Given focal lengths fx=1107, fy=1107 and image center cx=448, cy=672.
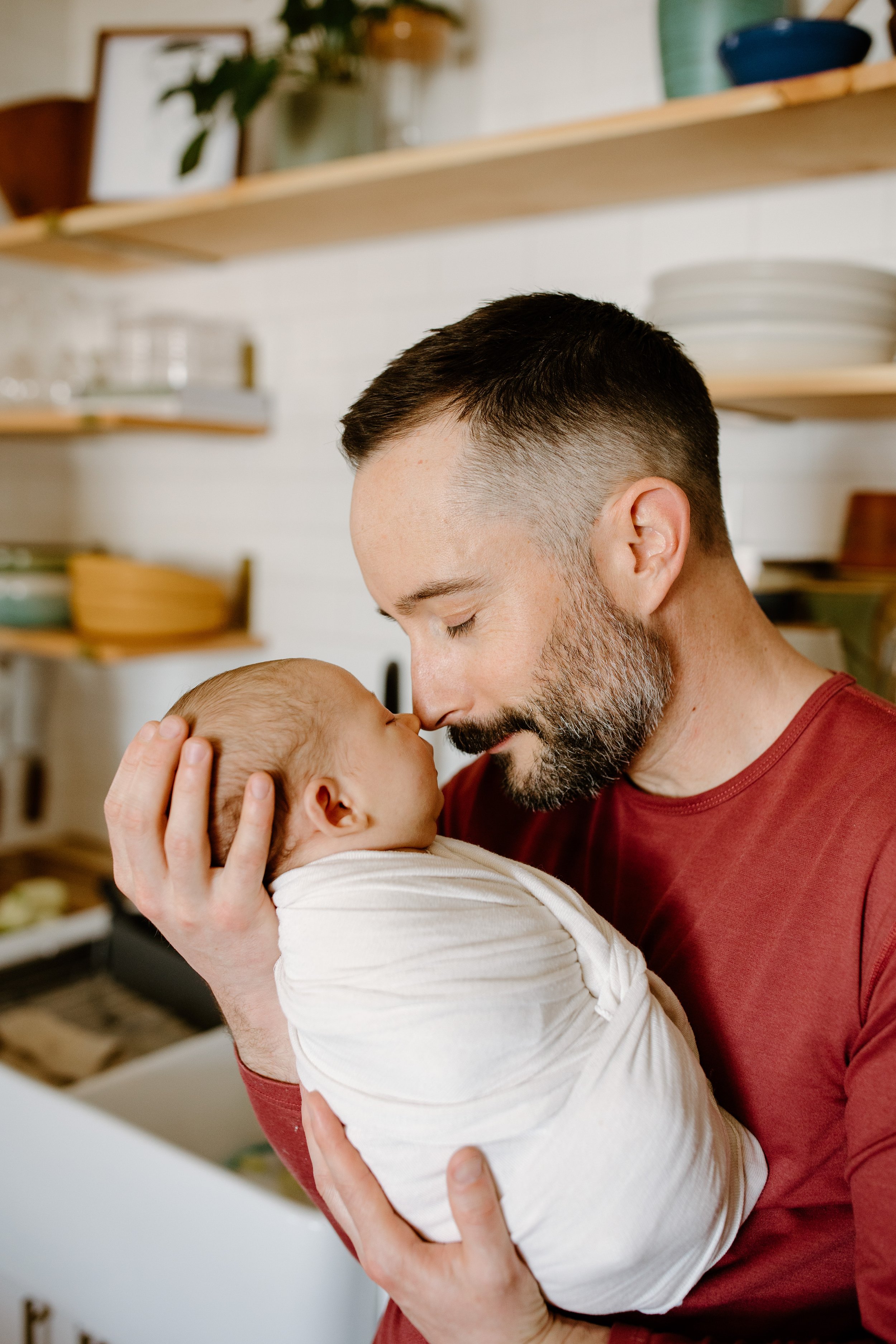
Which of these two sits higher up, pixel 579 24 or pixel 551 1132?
pixel 579 24

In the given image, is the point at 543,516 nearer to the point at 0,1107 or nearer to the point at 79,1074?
the point at 0,1107

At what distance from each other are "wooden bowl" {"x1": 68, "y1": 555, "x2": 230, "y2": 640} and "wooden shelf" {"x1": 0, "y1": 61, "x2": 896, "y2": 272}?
0.75 meters

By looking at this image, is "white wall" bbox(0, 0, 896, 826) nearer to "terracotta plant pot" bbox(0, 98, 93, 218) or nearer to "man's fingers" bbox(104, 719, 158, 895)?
"terracotta plant pot" bbox(0, 98, 93, 218)

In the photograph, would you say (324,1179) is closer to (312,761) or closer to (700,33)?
(312,761)

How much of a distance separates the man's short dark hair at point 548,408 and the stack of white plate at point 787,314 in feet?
1.62

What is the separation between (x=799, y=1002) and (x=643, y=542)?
1.46 ft

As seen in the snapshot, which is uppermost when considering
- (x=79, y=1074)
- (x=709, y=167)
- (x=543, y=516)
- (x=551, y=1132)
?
(x=709, y=167)

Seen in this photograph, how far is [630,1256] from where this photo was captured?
0.84 metres

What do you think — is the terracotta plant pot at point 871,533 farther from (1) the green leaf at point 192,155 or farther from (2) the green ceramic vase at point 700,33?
(1) the green leaf at point 192,155

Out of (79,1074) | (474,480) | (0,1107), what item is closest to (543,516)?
(474,480)

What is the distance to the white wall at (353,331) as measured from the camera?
1.89 m

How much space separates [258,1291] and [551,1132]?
24.8 inches

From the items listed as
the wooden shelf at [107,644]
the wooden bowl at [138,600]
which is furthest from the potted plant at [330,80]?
the wooden shelf at [107,644]

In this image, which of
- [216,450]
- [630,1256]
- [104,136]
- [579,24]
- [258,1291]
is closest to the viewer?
[630,1256]
